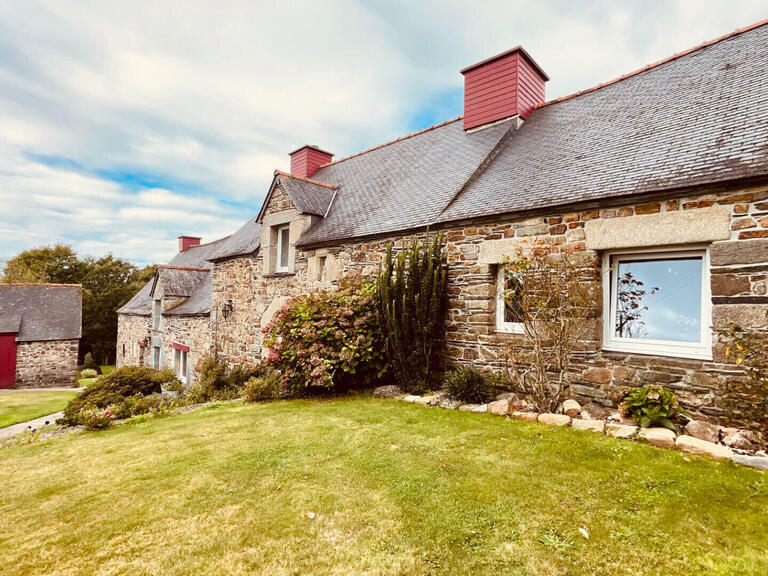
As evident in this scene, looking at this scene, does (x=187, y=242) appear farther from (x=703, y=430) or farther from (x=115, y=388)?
(x=703, y=430)

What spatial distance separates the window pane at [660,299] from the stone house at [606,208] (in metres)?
0.02

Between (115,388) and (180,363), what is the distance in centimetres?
736

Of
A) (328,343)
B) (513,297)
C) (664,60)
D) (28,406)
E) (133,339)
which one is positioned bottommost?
(28,406)

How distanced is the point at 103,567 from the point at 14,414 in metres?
14.8

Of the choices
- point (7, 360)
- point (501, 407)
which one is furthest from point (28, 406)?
point (501, 407)

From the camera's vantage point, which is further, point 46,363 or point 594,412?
point 46,363

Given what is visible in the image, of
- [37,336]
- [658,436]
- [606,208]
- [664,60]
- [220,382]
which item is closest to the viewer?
[658,436]

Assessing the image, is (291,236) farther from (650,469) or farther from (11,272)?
(11,272)

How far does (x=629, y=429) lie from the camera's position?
441cm

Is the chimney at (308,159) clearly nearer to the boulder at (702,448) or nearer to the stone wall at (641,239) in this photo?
the stone wall at (641,239)

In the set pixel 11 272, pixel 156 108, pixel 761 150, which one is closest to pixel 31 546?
pixel 761 150

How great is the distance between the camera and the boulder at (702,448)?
3729 mm

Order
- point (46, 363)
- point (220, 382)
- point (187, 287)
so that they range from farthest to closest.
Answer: point (46, 363)
point (187, 287)
point (220, 382)

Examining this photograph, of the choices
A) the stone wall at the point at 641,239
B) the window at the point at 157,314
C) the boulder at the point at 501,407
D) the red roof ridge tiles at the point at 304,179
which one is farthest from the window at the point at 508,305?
the window at the point at 157,314
